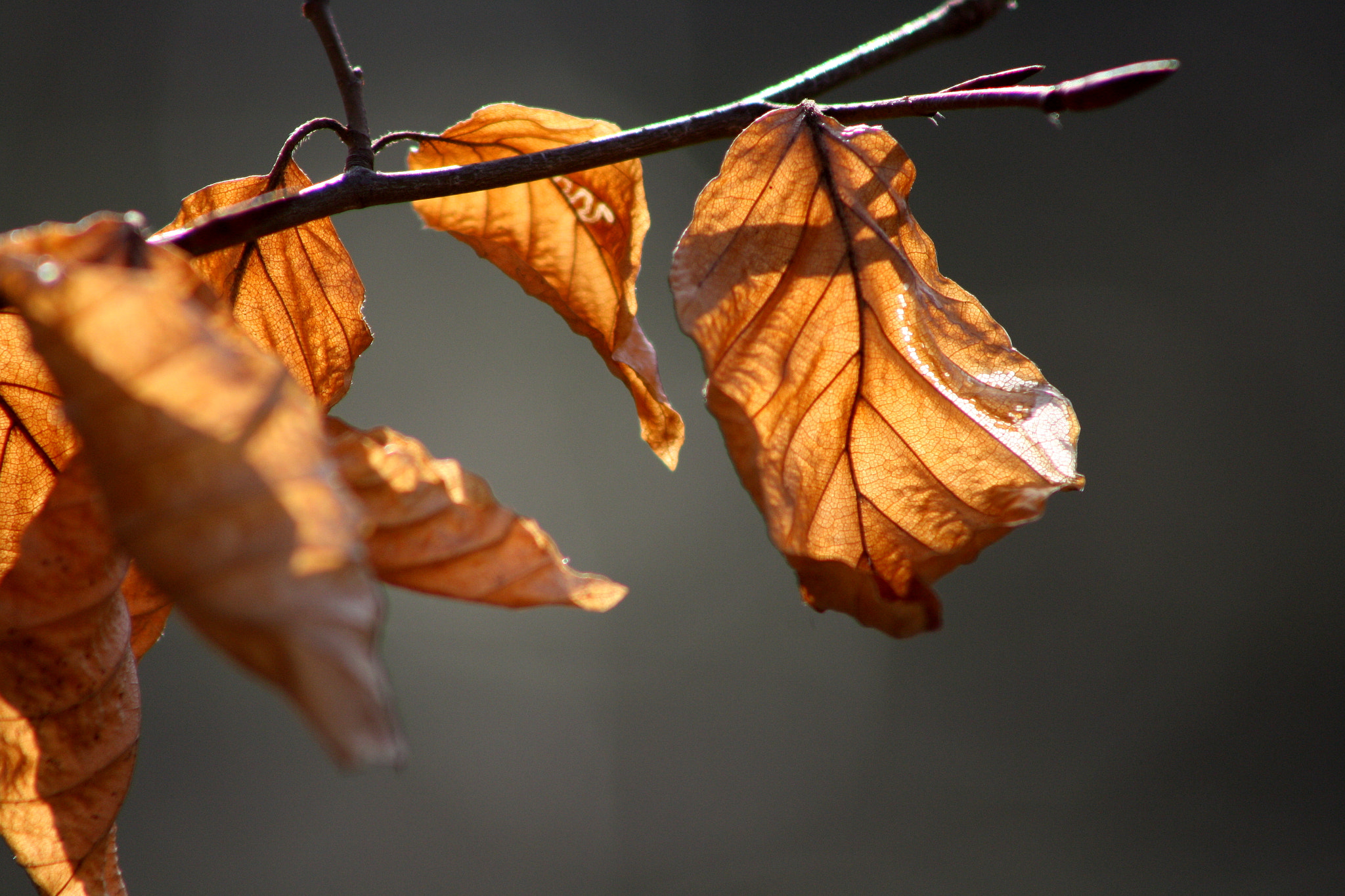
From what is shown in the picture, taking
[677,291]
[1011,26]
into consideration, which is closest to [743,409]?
[677,291]

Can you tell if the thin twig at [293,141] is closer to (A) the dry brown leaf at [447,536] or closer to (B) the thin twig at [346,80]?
(B) the thin twig at [346,80]

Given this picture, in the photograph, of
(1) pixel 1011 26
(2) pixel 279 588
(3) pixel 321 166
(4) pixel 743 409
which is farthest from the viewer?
(1) pixel 1011 26

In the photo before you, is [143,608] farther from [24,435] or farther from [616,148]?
[616,148]

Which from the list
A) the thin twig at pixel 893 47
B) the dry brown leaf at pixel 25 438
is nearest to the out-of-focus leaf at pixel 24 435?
the dry brown leaf at pixel 25 438

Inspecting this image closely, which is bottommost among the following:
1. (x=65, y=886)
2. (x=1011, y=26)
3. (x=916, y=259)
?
(x=65, y=886)

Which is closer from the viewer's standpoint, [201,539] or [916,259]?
[201,539]

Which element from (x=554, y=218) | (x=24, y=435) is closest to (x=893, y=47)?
(x=554, y=218)

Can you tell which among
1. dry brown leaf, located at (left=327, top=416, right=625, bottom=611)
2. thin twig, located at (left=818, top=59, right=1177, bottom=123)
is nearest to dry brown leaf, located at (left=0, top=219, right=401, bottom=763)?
dry brown leaf, located at (left=327, top=416, right=625, bottom=611)

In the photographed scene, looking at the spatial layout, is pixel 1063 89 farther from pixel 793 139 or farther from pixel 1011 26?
pixel 1011 26
